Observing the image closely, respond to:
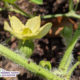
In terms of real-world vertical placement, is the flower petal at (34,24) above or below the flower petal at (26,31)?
above

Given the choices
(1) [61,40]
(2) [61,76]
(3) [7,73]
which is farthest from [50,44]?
(3) [7,73]

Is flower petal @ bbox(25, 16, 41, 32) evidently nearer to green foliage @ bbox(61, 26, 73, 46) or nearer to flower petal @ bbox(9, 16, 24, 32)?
flower petal @ bbox(9, 16, 24, 32)

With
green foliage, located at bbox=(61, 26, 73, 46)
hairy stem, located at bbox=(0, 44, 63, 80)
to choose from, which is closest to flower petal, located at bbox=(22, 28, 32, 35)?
hairy stem, located at bbox=(0, 44, 63, 80)

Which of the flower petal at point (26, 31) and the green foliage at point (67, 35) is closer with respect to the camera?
the flower petal at point (26, 31)

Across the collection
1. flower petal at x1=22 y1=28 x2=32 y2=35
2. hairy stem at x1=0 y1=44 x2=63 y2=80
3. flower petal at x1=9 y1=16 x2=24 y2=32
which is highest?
flower petal at x1=9 y1=16 x2=24 y2=32

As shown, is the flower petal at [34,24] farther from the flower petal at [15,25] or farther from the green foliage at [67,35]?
the green foliage at [67,35]

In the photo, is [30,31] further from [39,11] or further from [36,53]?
[39,11]

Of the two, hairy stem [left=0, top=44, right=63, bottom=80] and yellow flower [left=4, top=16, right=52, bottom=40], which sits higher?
yellow flower [left=4, top=16, right=52, bottom=40]

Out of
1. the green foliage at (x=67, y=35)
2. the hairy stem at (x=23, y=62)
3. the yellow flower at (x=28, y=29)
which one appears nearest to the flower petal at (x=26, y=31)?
the yellow flower at (x=28, y=29)
